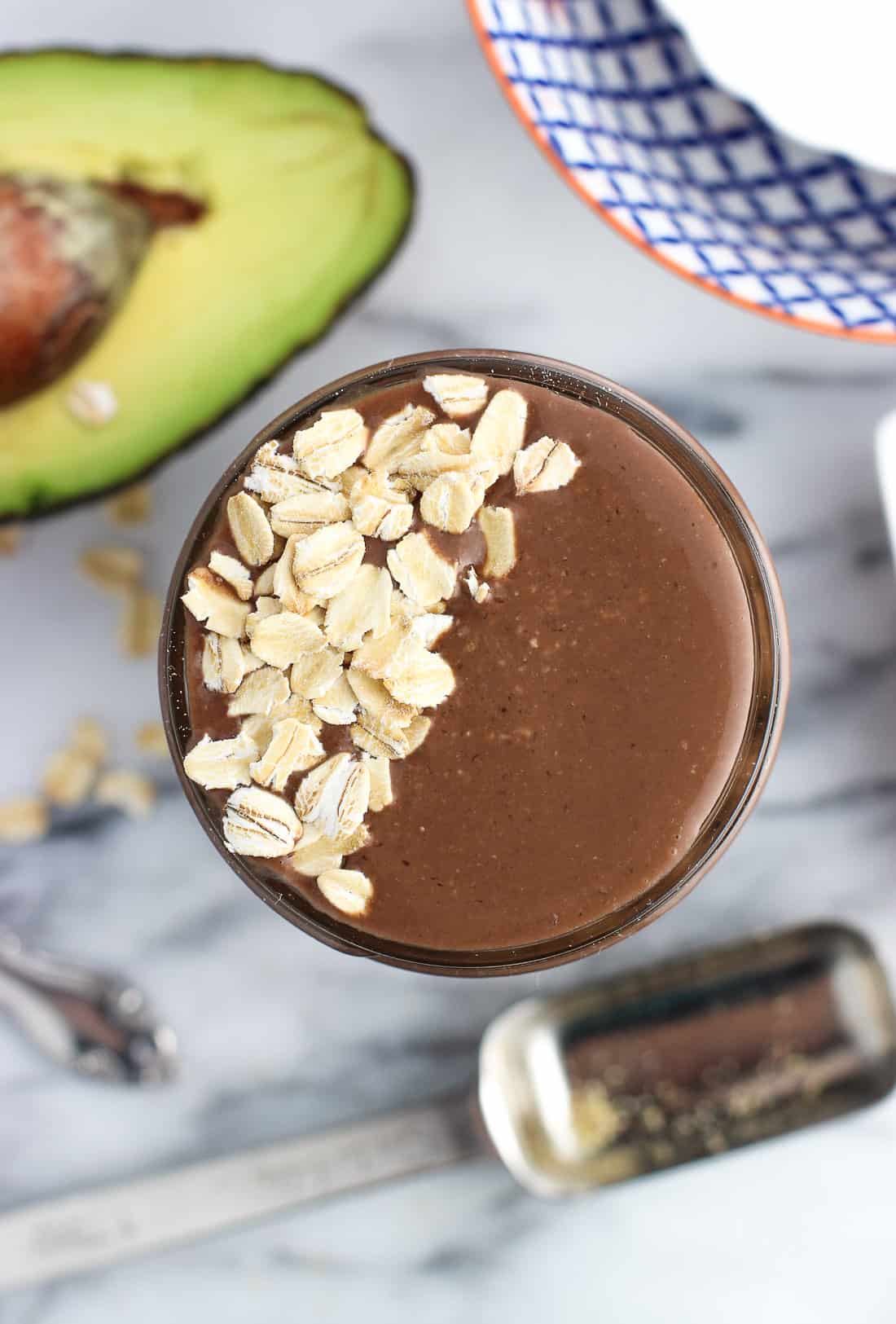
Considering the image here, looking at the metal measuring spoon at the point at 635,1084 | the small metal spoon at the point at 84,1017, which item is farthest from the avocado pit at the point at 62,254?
the metal measuring spoon at the point at 635,1084

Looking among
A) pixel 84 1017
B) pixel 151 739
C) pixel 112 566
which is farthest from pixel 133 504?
pixel 84 1017

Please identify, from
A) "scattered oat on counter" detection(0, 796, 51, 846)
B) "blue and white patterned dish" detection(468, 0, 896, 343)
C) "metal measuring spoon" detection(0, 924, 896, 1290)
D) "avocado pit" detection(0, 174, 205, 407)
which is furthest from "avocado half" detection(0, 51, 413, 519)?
"metal measuring spoon" detection(0, 924, 896, 1290)

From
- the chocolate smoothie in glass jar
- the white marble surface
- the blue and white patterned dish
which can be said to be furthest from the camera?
the white marble surface

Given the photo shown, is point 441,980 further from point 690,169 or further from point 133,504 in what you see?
point 690,169

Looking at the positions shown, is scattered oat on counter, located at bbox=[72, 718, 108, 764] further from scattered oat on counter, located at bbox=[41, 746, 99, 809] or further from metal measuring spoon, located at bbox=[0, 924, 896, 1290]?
metal measuring spoon, located at bbox=[0, 924, 896, 1290]

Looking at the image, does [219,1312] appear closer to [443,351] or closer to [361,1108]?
[361,1108]

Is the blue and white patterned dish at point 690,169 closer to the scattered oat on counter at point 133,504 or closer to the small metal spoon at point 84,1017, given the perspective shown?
the scattered oat on counter at point 133,504

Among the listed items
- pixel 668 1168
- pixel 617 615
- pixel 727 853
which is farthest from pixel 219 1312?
pixel 617 615
